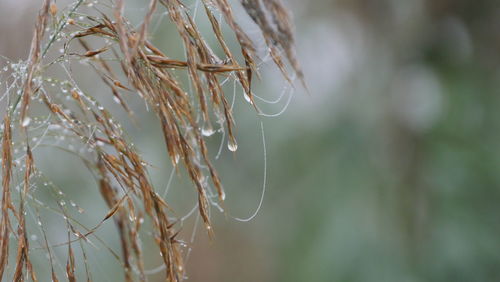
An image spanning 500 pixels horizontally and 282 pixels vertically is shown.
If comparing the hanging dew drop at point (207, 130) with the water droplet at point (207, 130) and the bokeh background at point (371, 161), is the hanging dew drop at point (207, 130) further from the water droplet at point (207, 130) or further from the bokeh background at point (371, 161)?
the bokeh background at point (371, 161)

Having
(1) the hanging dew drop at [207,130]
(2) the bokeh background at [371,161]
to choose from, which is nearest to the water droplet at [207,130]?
(1) the hanging dew drop at [207,130]

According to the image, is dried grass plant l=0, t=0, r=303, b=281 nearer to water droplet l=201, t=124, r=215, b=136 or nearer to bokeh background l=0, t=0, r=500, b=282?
water droplet l=201, t=124, r=215, b=136

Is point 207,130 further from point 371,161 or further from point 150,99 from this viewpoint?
point 371,161

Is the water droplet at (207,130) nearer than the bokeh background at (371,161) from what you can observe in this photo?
Yes

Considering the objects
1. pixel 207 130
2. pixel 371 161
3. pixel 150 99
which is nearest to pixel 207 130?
pixel 207 130

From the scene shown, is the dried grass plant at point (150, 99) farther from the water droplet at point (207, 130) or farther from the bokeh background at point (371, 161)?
the bokeh background at point (371, 161)

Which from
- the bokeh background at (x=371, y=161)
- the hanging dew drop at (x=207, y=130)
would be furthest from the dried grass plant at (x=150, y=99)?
the bokeh background at (x=371, y=161)

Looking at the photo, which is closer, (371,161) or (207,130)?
(207,130)

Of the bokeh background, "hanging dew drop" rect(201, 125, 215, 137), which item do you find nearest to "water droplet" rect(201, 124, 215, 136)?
"hanging dew drop" rect(201, 125, 215, 137)

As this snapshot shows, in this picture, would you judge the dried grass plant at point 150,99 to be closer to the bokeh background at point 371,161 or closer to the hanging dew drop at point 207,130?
the hanging dew drop at point 207,130
